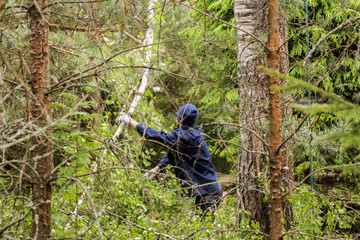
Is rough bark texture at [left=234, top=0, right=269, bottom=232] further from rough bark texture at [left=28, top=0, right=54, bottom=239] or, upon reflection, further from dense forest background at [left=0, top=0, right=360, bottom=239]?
rough bark texture at [left=28, top=0, right=54, bottom=239]

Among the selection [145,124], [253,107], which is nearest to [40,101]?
[145,124]

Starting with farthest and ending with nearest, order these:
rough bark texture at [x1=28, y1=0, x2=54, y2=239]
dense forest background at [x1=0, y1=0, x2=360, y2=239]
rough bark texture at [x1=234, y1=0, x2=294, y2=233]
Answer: rough bark texture at [x1=234, y1=0, x2=294, y2=233], rough bark texture at [x1=28, y1=0, x2=54, y2=239], dense forest background at [x1=0, y1=0, x2=360, y2=239]

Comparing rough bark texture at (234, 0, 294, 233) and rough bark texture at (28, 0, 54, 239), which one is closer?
rough bark texture at (28, 0, 54, 239)

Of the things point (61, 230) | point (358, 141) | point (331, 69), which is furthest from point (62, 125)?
point (331, 69)

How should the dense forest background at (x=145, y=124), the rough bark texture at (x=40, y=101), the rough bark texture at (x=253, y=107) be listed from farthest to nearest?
the rough bark texture at (x=253, y=107)
the rough bark texture at (x=40, y=101)
the dense forest background at (x=145, y=124)

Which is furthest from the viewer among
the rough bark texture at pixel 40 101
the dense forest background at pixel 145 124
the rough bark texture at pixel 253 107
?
the rough bark texture at pixel 253 107

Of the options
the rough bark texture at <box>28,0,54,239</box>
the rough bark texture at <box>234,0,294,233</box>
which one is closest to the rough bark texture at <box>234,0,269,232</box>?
the rough bark texture at <box>234,0,294,233</box>

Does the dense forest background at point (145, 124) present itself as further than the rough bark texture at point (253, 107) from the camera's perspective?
No

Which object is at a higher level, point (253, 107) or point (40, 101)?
point (40, 101)

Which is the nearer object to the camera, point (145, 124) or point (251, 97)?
point (145, 124)

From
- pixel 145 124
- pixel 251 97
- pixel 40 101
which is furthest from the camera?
pixel 251 97

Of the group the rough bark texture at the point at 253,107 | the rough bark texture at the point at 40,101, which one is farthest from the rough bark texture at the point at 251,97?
the rough bark texture at the point at 40,101

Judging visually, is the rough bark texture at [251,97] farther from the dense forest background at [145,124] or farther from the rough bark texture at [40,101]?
the rough bark texture at [40,101]

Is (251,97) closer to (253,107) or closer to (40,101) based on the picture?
(253,107)
